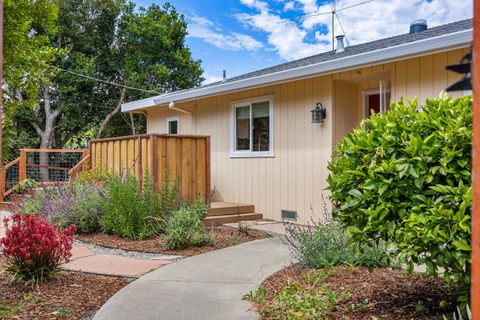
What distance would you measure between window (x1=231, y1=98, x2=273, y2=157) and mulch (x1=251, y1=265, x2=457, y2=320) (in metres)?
4.71

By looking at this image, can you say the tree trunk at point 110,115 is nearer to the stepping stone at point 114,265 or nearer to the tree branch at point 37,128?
the tree branch at point 37,128

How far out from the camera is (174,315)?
124 inches

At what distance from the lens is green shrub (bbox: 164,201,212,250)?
5.50 metres

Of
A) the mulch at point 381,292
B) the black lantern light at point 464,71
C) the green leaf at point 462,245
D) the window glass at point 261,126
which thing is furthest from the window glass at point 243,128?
the black lantern light at point 464,71

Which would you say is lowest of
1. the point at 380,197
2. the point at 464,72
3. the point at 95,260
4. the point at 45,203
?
the point at 95,260

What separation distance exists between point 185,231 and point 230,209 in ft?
8.81

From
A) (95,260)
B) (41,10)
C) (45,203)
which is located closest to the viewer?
(41,10)

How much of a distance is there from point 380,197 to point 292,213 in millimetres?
5457

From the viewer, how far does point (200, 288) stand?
3826mm

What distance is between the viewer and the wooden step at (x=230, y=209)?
7988mm

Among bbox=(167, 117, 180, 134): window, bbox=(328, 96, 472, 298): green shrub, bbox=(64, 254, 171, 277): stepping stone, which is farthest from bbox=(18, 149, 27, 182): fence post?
bbox=(328, 96, 472, 298): green shrub

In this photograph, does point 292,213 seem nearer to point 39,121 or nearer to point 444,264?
point 444,264

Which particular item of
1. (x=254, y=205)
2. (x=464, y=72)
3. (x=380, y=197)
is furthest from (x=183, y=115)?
(x=464, y=72)

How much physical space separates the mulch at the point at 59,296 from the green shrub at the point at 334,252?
1817mm
